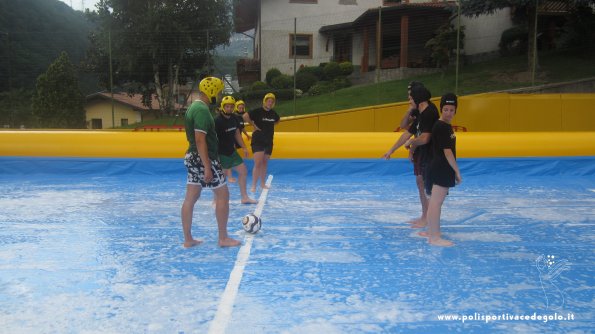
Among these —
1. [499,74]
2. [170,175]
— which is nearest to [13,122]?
[170,175]

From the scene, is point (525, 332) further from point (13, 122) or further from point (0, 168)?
point (13, 122)

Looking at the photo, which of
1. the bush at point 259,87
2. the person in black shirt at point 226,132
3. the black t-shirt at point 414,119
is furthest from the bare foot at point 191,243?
the bush at point 259,87

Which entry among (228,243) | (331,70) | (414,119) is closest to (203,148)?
(228,243)

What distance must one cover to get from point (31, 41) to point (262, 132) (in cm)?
1715

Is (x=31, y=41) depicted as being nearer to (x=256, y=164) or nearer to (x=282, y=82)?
(x=282, y=82)

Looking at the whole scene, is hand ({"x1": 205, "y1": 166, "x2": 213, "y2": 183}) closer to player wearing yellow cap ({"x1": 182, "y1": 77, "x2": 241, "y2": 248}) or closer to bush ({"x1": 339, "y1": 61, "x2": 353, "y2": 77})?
player wearing yellow cap ({"x1": 182, "y1": 77, "x2": 241, "y2": 248})

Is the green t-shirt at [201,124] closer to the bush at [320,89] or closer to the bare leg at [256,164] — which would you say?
the bare leg at [256,164]

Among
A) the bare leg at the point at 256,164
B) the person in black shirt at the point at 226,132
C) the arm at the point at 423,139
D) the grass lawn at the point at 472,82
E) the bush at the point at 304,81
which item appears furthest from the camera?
the bush at the point at 304,81

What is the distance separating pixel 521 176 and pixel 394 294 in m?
7.74

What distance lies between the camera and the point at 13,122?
19.7 meters

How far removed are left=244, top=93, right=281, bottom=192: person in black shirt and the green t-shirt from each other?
3.70 m

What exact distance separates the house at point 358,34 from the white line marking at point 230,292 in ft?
70.1

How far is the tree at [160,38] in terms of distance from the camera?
20672mm

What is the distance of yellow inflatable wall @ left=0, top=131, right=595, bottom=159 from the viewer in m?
10.8
